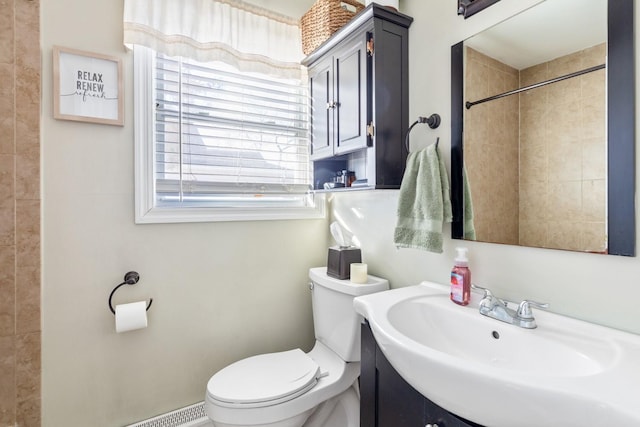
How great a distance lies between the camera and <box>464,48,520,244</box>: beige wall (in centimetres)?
103

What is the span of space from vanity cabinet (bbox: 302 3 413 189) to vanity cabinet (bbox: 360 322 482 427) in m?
0.65

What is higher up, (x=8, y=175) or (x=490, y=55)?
(x=490, y=55)

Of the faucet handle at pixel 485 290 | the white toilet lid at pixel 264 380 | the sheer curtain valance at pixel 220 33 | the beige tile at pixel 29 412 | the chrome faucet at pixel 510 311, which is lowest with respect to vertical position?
the beige tile at pixel 29 412

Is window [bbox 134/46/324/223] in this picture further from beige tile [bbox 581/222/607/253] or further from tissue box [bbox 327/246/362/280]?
beige tile [bbox 581/222/607/253]

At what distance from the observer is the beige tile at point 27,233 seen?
1187mm

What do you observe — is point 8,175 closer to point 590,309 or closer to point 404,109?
point 404,109

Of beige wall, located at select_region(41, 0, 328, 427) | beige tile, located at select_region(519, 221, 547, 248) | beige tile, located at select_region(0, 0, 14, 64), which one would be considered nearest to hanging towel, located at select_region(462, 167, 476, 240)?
beige tile, located at select_region(519, 221, 547, 248)

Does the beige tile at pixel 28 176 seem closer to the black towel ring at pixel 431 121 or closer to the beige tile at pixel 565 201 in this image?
the black towel ring at pixel 431 121

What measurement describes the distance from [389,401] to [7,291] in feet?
4.64

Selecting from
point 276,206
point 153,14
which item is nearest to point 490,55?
point 276,206

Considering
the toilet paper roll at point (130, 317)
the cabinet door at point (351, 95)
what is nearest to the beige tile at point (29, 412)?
the toilet paper roll at point (130, 317)

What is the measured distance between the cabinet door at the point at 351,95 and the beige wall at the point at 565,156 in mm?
569

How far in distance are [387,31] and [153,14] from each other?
100 cm

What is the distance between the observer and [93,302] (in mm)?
1312
